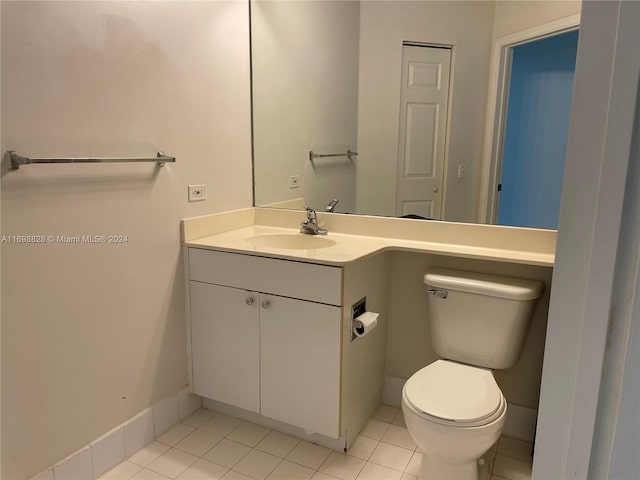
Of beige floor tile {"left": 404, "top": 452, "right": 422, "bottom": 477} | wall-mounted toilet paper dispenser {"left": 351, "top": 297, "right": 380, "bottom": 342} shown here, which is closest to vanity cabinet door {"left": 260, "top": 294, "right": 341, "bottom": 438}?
wall-mounted toilet paper dispenser {"left": 351, "top": 297, "right": 380, "bottom": 342}

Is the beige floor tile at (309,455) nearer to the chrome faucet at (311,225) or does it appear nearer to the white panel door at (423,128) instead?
the chrome faucet at (311,225)

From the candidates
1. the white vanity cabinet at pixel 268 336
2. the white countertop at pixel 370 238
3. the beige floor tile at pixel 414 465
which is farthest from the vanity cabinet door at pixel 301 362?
the beige floor tile at pixel 414 465

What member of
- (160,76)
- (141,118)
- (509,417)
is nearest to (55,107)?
(141,118)

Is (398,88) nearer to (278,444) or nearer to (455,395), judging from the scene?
(455,395)

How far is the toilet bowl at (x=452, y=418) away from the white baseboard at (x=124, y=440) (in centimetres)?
112

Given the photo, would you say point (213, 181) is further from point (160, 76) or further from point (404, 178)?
point (404, 178)

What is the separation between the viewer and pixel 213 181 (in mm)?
2270

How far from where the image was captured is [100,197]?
5.68 ft

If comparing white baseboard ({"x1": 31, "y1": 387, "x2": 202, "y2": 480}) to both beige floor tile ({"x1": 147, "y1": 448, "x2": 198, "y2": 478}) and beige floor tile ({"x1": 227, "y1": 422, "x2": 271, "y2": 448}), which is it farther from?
beige floor tile ({"x1": 227, "y1": 422, "x2": 271, "y2": 448})

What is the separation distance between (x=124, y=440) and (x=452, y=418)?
52.4 inches

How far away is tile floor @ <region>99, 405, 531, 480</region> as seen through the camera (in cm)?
188

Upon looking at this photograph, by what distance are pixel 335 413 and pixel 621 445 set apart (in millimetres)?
1586

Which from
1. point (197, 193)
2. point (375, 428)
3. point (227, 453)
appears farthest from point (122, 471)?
point (197, 193)

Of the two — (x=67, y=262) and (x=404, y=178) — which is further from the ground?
(x=404, y=178)
